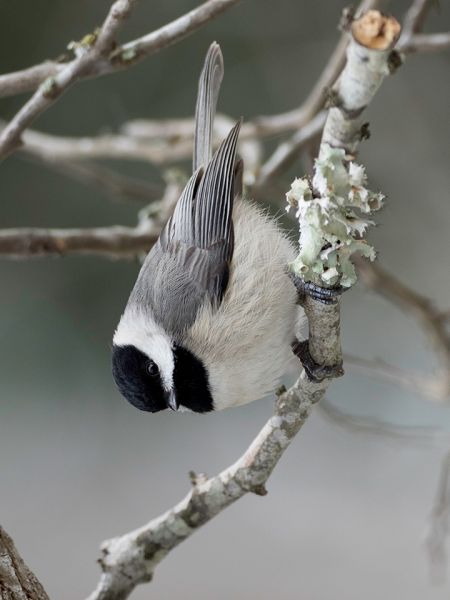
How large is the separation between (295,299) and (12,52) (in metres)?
2.85

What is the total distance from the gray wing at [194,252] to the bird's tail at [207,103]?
6 centimetres

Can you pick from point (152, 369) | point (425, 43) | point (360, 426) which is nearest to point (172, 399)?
point (152, 369)

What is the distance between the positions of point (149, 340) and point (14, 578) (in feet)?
2.08

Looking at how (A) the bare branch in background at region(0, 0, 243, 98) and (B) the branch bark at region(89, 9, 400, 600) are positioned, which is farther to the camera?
(A) the bare branch in background at region(0, 0, 243, 98)

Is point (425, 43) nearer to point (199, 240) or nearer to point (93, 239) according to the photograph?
point (199, 240)

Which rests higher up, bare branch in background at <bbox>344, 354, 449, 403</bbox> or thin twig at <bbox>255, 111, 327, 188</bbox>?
thin twig at <bbox>255, 111, 327, 188</bbox>

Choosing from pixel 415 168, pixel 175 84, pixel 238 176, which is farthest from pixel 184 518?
pixel 175 84

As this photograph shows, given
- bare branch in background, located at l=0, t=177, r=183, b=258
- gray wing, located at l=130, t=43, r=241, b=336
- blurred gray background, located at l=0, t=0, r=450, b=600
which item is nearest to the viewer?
gray wing, located at l=130, t=43, r=241, b=336

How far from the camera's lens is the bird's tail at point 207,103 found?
77.9 inches

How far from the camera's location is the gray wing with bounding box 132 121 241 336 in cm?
180

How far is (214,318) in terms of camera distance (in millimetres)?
1733

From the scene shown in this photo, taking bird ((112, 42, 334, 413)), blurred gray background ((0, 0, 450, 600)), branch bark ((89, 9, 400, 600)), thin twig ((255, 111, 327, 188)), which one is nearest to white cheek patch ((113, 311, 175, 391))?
bird ((112, 42, 334, 413))

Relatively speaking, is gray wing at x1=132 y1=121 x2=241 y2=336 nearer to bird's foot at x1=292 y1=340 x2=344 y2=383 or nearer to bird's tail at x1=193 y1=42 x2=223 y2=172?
bird's tail at x1=193 y1=42 x2=223 y2=172

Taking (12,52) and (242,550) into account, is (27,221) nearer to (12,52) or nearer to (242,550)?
(12,52)
